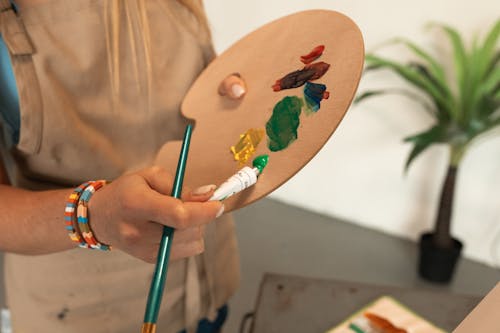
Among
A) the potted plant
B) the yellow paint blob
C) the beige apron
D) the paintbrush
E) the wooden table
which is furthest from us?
the potted plant

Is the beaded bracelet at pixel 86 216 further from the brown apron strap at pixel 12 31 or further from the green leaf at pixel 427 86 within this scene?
the green leaf at pixel 427 86

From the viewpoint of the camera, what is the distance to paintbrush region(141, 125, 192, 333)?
33cm

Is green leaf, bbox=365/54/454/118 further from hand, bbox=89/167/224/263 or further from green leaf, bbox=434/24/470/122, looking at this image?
hand, bbox=89/167/224/263

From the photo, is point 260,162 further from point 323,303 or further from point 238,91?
point 323,303

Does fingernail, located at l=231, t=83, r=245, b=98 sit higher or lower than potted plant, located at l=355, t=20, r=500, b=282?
higher

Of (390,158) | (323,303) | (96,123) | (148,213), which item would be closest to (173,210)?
(148,213)

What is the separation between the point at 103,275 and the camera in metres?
0.70

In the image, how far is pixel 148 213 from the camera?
0.40 meters

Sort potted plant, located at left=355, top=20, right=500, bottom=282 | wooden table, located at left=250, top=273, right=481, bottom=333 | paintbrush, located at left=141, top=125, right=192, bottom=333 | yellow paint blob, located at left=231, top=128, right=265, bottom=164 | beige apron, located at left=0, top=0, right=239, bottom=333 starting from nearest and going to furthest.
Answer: paintbrush, located at left=141, top=125, right=192, bottom=333
yellow paint blob, located at left=231, top=128, right=265, bottom=164
beige apron, located at left=0, top=0, right=239, bottom=333
wooden table, located at left=250, top=273, right=481, bottom=333
potted plant, located at left=355, top=20, right=500, bottom=282

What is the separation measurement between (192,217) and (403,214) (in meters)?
1.79

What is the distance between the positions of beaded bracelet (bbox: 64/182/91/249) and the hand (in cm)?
2

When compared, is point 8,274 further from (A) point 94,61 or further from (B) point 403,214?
(B) point 403,214

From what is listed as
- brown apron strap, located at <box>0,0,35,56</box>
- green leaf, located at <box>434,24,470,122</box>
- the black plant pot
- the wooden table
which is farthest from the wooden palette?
the black plant pot

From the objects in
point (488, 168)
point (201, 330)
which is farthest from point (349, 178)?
point (201, 330)
